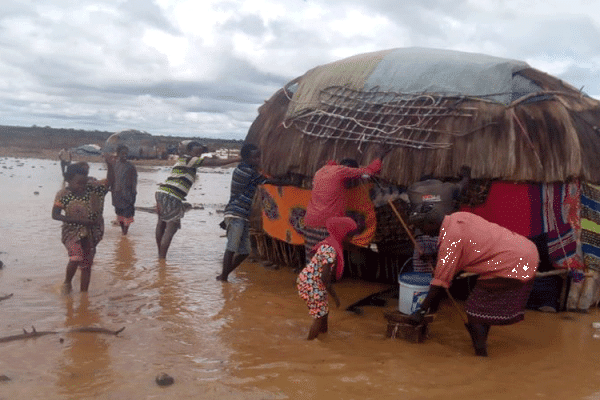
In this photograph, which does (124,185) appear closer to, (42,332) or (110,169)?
(110,169)

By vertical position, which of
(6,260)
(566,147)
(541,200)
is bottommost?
(6,260)

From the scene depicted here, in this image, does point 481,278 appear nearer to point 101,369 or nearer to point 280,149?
point 101,369

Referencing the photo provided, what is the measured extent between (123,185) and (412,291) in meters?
6.21

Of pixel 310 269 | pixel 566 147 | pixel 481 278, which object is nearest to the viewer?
pixel 481 278

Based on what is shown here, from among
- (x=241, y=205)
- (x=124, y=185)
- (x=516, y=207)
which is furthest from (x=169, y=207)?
(x=516, y=207)

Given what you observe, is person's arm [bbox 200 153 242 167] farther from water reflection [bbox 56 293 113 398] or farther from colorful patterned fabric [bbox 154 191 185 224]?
water reflection [bbox 56 293 113 398]

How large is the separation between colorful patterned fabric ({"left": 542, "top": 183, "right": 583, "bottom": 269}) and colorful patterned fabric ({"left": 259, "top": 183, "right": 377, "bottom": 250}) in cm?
188

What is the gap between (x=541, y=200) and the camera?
613cm

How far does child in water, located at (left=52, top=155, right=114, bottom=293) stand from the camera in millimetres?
6207

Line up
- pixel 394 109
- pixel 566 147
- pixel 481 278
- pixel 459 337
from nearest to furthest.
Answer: pixel 481 278 → pixel 459 337 → pixel 566 147 → pixel 394 109

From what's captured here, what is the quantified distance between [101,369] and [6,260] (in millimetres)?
4535

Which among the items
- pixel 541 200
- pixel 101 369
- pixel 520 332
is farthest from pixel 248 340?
pixel 541 200

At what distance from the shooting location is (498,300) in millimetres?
4758

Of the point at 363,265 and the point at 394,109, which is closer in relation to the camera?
the point at 394,109
